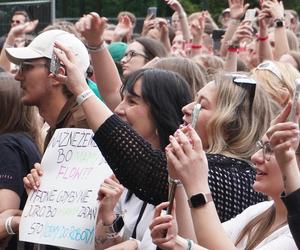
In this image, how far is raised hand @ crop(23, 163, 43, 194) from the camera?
4.67m

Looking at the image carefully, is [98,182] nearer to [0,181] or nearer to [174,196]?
[0,181]

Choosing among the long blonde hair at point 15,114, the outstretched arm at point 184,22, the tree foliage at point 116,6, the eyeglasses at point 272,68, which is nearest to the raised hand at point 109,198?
the long blonde hair at point 15,114

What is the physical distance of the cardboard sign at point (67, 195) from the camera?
14.6ft

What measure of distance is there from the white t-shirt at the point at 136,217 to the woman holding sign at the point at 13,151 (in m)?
0.70

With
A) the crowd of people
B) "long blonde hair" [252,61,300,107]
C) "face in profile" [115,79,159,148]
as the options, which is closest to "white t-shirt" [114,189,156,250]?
the crowd of people

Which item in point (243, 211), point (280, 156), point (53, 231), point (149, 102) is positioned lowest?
point (53, 231)

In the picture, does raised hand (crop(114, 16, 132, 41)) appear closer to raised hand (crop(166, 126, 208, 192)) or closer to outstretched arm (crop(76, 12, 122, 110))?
outstretched arm (crop(76, 12, 122, 110))

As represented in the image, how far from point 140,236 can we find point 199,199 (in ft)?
3.05

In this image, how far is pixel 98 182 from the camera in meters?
4.50

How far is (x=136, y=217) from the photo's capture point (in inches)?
165

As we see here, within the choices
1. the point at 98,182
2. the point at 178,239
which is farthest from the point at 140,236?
the point at 178,239

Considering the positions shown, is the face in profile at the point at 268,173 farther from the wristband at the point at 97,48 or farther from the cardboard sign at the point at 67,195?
the wristband at the point at 97,48

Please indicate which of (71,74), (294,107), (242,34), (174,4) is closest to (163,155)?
(71,74)

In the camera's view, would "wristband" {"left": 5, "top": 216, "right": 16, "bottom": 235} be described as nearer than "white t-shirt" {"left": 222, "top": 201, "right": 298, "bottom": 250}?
No
